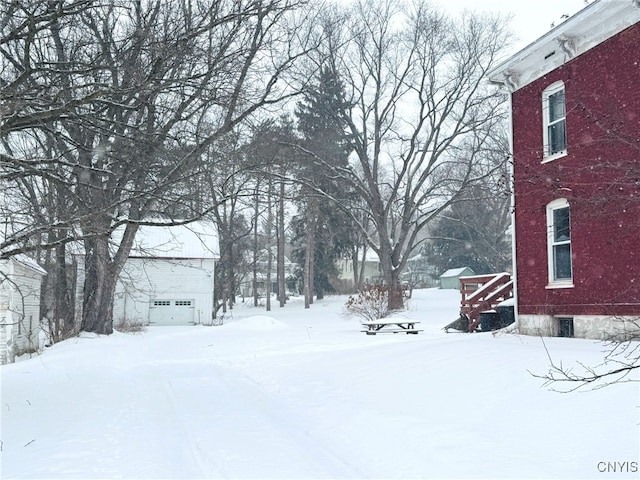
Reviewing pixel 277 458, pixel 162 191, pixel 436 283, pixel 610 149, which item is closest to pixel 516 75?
pixel 610 149

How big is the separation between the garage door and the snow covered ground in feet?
83.5

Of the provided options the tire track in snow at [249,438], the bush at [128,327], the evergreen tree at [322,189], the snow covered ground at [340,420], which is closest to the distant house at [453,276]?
the evergreen tree at [322,189]

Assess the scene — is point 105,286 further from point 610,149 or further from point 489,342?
point 610,149

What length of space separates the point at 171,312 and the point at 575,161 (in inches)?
1198

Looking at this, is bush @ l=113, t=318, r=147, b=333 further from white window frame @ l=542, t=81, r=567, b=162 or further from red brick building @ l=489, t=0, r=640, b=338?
white window frame @ l=542, t=81, r=567, b=162

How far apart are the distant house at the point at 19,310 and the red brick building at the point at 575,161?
1300cm

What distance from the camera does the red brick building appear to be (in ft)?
39.5

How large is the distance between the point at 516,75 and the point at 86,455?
43.8 ft

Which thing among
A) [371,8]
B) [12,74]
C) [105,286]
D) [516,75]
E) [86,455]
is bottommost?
[86,455]

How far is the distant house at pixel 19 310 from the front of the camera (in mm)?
18766

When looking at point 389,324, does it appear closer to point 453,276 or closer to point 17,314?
point 17,314

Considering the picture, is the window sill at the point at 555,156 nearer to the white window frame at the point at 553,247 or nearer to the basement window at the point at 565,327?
the white window frame at the point at 553,247

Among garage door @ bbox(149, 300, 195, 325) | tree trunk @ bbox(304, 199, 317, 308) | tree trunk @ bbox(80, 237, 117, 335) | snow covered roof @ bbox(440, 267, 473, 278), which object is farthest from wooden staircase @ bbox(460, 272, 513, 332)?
snow covered roof @ bbox(440, 267, 473, 278)

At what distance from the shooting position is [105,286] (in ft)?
86.4
